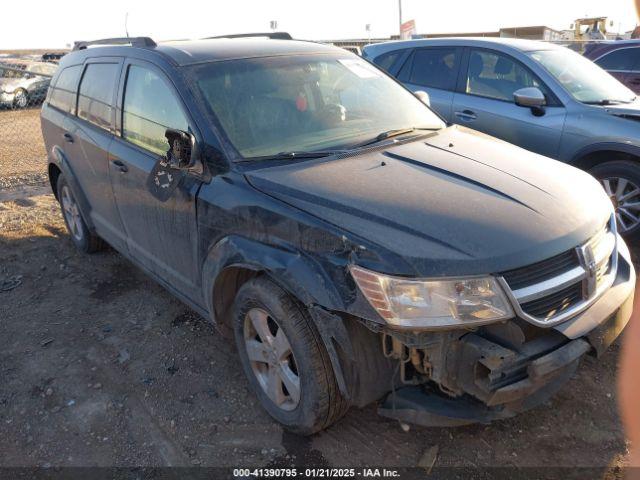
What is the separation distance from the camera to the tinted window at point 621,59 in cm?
851

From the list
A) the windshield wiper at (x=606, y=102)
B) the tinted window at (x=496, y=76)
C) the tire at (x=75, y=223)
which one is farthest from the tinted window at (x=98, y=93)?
the windshield wiper at (x=606, y=102)

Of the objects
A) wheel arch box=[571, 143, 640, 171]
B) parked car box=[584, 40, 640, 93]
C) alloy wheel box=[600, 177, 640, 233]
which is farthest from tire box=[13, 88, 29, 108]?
alloy wheel box=[600, 177, 640, 233]

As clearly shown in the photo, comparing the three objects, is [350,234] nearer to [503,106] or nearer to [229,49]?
[229,49]

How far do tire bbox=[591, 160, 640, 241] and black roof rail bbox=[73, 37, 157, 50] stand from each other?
3.95 meters

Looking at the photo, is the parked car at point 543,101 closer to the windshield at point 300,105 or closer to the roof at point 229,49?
the windshield at point 300,105

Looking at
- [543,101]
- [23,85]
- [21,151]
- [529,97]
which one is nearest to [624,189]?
[543,101]

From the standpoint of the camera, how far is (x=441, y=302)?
209 centimetres

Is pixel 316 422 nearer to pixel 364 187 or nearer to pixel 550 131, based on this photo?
pixel 364 187

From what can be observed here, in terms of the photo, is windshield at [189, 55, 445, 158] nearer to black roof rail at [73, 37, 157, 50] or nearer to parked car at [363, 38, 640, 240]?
black roof rail at [73, 37, 157, 50]

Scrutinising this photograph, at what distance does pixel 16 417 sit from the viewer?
121 inches

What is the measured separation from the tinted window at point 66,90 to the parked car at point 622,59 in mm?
7898

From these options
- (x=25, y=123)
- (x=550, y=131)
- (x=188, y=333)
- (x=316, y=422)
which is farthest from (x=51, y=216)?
(x=25, y=123)

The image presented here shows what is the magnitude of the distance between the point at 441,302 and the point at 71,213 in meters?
4.26

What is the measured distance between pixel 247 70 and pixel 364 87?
0.83 meters
